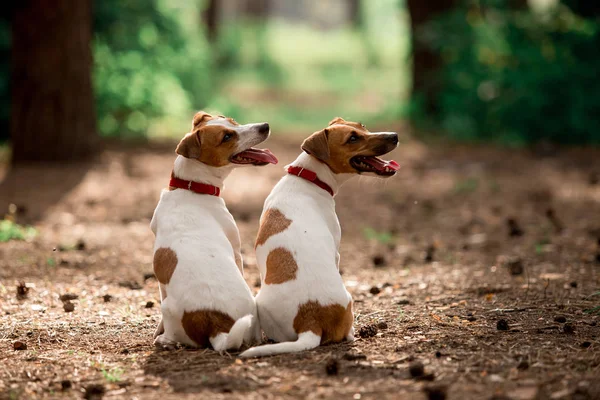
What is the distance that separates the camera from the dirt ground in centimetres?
446

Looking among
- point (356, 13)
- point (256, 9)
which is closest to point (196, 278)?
point (256, 9)

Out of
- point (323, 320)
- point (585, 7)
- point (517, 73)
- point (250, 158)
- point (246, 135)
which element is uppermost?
point (585, 7)

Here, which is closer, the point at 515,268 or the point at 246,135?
the point at 246,135

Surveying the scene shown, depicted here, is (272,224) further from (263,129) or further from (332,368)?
(332,368)

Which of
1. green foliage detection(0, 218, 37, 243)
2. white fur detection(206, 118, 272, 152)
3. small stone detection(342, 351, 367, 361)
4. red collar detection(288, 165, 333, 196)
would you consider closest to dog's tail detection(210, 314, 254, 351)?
small stone detection(342, 351, 367, 361)

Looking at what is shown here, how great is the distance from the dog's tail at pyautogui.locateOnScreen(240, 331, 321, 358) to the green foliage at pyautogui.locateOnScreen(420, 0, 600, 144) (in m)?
10.8

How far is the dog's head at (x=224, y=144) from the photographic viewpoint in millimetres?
5316

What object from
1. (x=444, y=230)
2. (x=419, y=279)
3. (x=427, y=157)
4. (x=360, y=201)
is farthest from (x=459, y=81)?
(x=419, y=279)

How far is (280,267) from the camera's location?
197 inches

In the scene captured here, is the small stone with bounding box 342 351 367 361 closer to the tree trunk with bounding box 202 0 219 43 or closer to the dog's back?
the dog's back

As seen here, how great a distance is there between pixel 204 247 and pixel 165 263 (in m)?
0.28

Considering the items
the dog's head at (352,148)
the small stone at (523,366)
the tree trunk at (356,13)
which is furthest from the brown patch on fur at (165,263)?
the tree trunk at (356,13)

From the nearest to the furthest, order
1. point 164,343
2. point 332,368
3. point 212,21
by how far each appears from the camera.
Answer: point 332,368, point 164,343, point 212,21

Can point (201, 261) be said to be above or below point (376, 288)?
above
